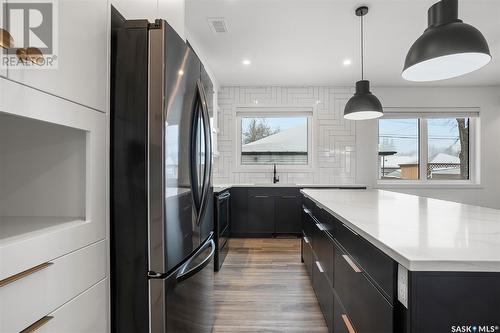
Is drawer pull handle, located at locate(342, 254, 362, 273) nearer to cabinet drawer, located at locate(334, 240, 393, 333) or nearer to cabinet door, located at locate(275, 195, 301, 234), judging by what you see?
cabinet drawer, located at locate(334, 240, 393, 333)

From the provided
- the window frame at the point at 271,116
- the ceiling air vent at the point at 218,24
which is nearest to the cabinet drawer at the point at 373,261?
the ceiling air vent at the point at 218,24

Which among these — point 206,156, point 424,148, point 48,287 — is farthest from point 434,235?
point 424,148

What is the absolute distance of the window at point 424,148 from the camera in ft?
17.2

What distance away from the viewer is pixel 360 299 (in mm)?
1146

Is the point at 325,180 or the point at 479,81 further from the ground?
the point at 479,81

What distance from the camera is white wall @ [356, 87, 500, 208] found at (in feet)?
16.5

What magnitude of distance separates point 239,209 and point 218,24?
2824 millimetres

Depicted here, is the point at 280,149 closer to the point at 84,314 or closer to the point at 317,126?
the point at 317,126

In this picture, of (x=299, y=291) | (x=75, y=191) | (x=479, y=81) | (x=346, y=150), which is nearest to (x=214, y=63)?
(x=346, y=150)

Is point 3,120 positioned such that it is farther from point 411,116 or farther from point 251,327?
point 411,116

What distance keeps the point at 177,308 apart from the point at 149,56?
42.5 inches

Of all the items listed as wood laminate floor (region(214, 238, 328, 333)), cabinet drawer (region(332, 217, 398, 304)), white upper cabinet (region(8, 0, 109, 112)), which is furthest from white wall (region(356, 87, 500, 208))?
white upper cabinet (region(8, 0, 109, 112))

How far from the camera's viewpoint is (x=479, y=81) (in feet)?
15.7

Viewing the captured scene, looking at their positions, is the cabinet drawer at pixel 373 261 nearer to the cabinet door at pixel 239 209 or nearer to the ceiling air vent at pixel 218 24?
the ceiling air vent at pixel 218 24
